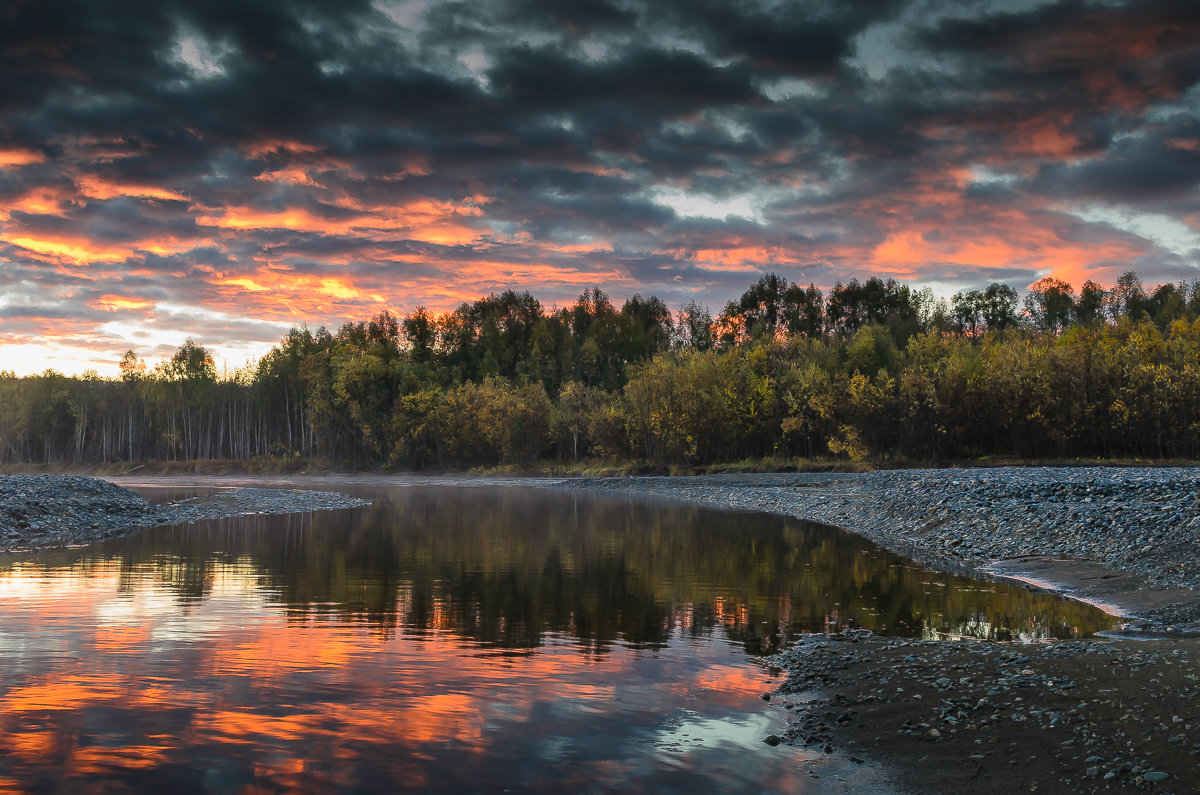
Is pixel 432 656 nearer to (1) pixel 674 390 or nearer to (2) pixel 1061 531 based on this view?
(2) pixel 1061 531

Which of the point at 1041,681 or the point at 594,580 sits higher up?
the point at 1041,681

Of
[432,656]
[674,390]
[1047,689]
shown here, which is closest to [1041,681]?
[1047,689]

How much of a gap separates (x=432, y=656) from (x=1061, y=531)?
896 inches

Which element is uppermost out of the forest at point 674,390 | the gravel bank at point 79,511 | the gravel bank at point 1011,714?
the forest at point 674,390

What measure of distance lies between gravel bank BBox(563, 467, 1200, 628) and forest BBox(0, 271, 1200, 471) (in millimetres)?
35835

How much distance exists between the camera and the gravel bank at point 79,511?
3438cm

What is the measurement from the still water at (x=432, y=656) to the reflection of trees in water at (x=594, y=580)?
14 cm

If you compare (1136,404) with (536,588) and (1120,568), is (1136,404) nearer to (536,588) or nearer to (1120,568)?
(1120,568)

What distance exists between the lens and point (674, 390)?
95.3 metres

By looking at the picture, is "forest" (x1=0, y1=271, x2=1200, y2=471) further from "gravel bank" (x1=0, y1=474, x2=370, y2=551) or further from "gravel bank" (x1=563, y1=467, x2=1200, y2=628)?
"gravel bank" (x1=0, y1=474, x2=370, y2=551)

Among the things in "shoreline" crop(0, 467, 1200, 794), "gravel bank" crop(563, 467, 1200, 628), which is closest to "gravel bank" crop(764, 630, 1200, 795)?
"shoreline" crop(0, 467, 1200, 794)

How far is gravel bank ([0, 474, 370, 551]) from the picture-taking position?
113ft

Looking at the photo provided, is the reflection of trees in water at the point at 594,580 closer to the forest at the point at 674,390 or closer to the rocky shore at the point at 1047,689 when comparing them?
the rocky shore at the point at 1047,689

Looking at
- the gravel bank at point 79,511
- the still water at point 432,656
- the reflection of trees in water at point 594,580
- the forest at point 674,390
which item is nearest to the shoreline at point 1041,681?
the still water at point 432,656
